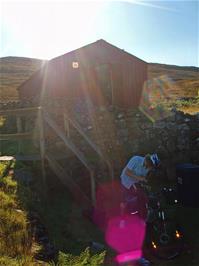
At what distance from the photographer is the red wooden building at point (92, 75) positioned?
75.8ft

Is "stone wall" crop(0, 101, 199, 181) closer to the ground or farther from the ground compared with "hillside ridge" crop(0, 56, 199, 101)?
closer to the ground

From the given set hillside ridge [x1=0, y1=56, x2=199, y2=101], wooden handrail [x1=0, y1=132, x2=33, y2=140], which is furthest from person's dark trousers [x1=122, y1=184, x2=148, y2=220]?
hillside ridge [x1=0, y1=56, x2=199, y2=101]

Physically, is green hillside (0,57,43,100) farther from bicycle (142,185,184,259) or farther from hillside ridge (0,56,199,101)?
bicycle (142,185,184,259)

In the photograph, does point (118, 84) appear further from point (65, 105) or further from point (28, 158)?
point (28, 158)

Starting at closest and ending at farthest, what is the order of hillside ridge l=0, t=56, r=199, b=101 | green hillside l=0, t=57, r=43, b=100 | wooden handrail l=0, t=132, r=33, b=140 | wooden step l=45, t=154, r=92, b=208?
wooden handrail l=0, t=132, r=33, b=140, wooden step l=45, t=154, r=92, b=208, green hillside l=0, t=57, r=43, b=100, hillside ridge l=0, t=56, r=199, b=101

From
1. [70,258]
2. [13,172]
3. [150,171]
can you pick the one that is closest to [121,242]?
[150,171]

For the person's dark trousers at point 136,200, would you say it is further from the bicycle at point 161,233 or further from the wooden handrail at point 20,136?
the wooden handrail at point 20,136

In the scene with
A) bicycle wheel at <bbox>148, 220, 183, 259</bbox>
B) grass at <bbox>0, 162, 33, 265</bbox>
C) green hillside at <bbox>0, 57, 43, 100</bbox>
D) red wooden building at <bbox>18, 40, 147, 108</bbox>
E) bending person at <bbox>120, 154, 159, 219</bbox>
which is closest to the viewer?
grass at <bbox>0, 162, 33, 265</bbox>

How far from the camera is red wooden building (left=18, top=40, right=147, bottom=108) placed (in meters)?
23.1

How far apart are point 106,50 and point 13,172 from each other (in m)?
15.6

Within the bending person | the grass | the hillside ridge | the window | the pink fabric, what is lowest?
the pink fabric

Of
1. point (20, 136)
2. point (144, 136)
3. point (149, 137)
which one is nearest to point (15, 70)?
point (144, 136)

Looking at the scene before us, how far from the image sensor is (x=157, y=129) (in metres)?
14.7

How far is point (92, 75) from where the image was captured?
23094mm
